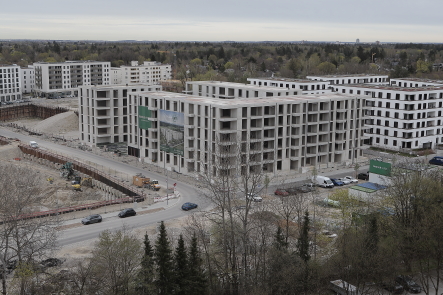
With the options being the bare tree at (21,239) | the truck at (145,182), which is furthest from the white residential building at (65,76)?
the bare tree at (21,239)

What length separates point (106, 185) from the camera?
224 feet

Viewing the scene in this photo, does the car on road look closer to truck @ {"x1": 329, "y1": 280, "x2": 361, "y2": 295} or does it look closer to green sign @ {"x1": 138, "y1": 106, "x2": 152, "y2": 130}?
green sign @ {"x1": 138, "y1": 106, "x2": 152, "y2": 130}

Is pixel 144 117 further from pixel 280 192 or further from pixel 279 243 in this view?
pixel 279 243

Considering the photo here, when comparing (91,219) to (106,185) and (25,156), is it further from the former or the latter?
(25,156)

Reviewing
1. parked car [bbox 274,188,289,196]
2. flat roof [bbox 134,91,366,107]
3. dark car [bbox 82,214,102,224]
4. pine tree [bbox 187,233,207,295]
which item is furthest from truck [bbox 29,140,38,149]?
pine tree [bbox 187,233,207,295]

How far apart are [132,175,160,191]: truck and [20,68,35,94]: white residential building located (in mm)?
110120

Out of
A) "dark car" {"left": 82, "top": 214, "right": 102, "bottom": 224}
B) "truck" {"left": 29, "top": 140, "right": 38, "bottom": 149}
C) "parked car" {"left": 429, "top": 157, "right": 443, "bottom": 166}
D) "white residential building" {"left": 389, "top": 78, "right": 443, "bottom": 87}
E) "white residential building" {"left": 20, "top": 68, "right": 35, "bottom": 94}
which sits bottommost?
"dark car" {"left": 82, "top": 214, "right": 102, "bottom": 224}

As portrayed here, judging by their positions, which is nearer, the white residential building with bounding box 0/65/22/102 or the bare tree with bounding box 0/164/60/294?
the bare tree with bounding box 0/164/60/294

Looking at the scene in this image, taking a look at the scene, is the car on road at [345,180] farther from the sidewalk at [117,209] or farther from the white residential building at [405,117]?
the white residential building at [405,117]

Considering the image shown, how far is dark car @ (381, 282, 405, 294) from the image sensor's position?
37.8 m

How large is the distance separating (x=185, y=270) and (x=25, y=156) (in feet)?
194

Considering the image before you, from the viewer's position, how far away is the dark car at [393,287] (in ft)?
124

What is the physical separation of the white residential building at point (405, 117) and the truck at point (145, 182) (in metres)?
39.7

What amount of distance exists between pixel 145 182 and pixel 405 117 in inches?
1760
